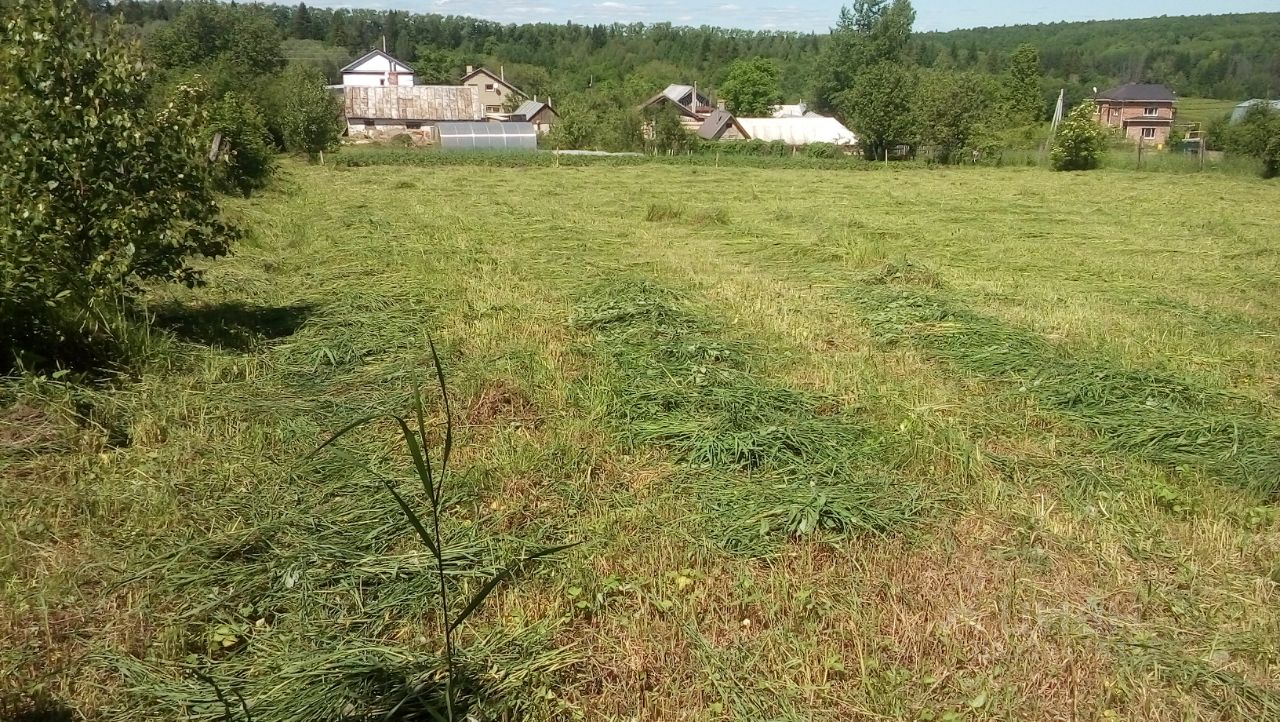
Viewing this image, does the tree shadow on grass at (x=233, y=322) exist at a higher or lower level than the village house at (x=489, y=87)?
lower

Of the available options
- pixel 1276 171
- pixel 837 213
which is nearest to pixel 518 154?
pixel 837 213

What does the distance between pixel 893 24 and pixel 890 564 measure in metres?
76.2

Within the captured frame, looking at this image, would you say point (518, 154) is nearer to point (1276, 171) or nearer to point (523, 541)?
point (1276, 171)

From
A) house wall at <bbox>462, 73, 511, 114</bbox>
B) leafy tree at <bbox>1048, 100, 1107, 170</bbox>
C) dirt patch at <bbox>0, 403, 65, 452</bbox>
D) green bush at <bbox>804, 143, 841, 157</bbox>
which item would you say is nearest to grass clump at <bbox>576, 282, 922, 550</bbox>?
dirt patch at <bbox>0, 403, 65, 452</bbox>

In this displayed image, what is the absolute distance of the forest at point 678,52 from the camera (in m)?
95.1

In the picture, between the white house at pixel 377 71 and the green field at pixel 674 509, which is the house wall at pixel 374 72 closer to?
the white house at pixel 377 71

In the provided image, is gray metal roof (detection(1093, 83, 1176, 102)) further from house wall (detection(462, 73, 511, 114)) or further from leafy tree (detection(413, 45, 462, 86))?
leafy tree (detection(413, 45, 462, 86))

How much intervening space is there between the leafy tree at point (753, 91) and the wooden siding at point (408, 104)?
3419cm

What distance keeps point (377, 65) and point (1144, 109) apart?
71.2 metres

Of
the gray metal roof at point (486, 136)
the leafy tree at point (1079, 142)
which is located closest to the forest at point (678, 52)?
the gray metal roof at point (486, 136)

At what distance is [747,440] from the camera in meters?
4.46

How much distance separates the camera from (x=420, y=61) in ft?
319

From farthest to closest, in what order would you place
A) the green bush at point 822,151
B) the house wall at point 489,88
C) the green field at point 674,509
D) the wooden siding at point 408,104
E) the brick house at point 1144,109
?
1. the house wall at point 489,88
2. the brick house at point 1144,109
3. the wooden siding at point 408,104
4. the green bush at point 822,151
5. the green field at point 674,509

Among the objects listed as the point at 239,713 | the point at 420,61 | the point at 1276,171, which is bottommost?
the point at 239,713
